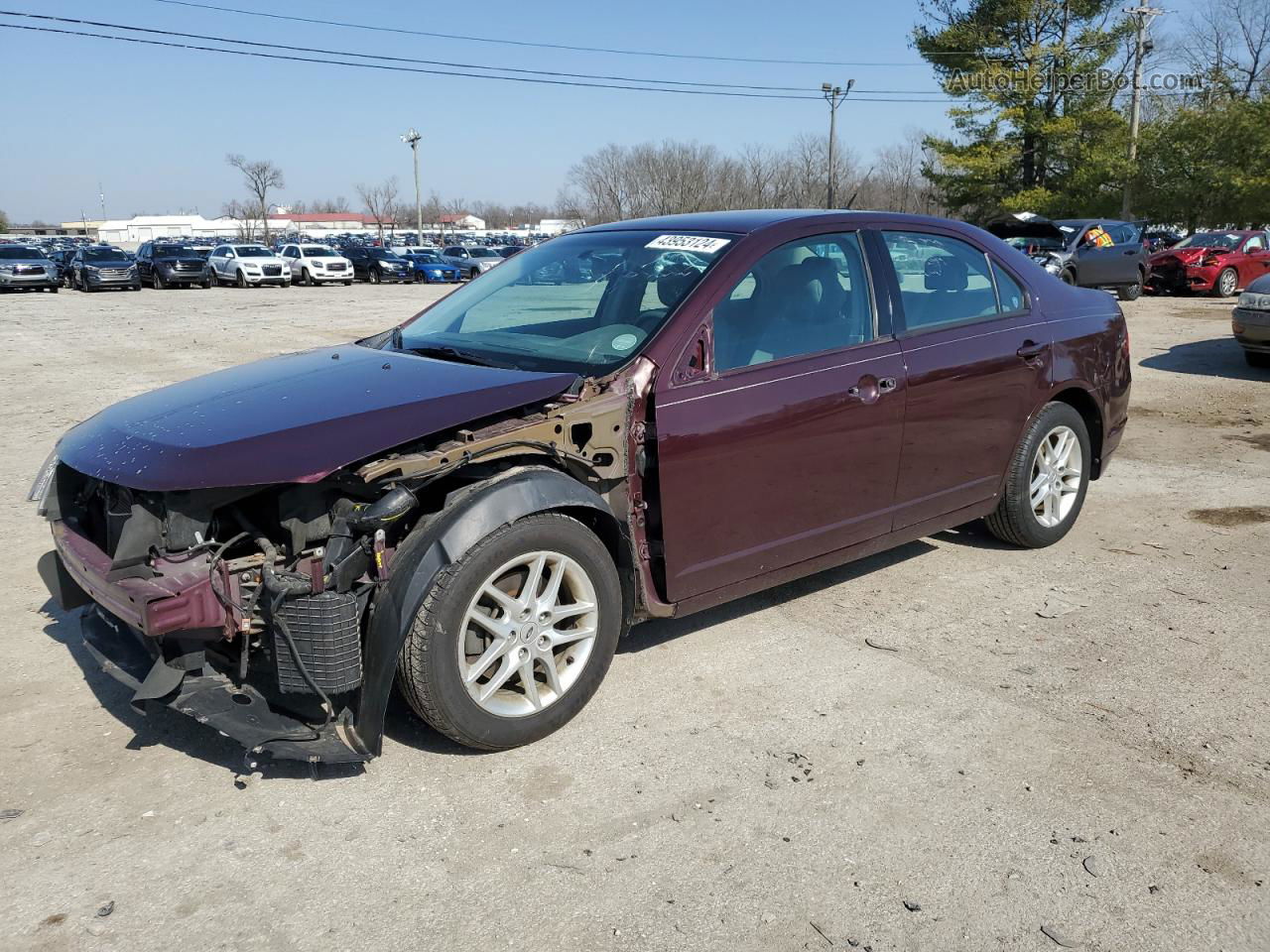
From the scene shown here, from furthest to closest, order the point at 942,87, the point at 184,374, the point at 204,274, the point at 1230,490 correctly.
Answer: the point at 942,87
the point at 204,274
the point at 184,374
the point at 1230,490

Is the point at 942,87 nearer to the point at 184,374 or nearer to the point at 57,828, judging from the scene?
the point at 184,374

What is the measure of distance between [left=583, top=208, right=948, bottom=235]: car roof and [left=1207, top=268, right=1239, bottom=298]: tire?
1985 cm

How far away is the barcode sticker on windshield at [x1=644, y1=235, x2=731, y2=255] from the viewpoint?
396 centimetres

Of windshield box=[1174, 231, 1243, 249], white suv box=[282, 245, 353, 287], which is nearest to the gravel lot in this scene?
windshield box=[1174, 231, 1243, 249]

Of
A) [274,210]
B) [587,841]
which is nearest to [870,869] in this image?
[587,841]

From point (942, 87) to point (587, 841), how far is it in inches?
1582

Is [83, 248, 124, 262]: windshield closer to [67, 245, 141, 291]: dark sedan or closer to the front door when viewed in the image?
[67, 245, 141, 291]: dark sedan

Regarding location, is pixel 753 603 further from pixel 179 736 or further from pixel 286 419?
pixel 179 736

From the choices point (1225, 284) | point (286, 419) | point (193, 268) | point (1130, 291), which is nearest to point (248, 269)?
point (193, 268)

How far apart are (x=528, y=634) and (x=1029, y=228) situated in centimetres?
1974

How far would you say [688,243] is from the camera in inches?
161

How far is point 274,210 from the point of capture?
170 m

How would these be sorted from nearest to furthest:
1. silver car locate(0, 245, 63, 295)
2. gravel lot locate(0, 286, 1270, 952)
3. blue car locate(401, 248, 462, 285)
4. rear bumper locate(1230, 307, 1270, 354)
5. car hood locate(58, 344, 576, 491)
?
gravel lot locate(0, 286, 1270, 952), car hood locate(58, 344, 576, 491), rear bumper locate(1230, 307, 1270, 354), silver car locate(0, 245, 63, 295), blue car locate(401, 248, 462, 285)

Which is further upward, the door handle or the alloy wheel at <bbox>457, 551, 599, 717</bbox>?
the door handle
